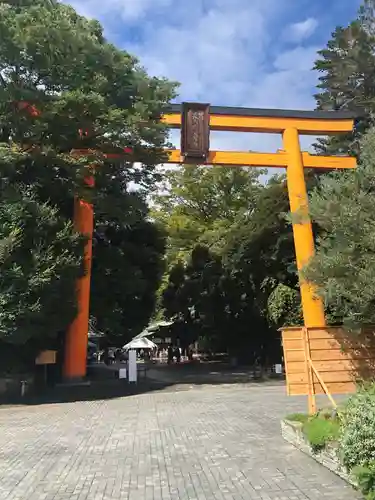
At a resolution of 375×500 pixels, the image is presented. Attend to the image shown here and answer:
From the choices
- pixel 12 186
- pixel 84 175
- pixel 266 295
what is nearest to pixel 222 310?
pixel 266 295

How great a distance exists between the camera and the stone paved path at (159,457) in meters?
5.94

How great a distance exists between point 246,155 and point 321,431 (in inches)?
638

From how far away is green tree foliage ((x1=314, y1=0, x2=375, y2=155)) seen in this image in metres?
30.0

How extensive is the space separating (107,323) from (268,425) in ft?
42.1

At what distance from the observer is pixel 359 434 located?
17.6 ft

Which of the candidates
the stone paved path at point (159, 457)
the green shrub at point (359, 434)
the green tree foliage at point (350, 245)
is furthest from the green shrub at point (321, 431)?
the green tree foliage at point (350, 245)

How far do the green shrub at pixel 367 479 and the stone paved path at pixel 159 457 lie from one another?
1.76ft

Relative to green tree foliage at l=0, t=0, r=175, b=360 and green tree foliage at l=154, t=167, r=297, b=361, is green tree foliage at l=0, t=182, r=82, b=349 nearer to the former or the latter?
green tree foliage at l=0, t=0, r=175, b=360

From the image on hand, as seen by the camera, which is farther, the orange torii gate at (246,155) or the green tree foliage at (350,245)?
the orange torii gate at (246,155)

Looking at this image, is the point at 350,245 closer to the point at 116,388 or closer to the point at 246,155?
the point at 116,388

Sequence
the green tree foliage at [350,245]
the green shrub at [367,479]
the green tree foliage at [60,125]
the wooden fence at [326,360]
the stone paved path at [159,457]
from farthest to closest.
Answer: the green tree foliage at [60,125]
the wooden fence at [326,360]
the green tree foliage at [350,245]
the stone paved path at [159,457]
the green shrub at [367,479]

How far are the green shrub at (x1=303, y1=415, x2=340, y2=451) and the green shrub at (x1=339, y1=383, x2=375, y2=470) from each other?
0.90 m

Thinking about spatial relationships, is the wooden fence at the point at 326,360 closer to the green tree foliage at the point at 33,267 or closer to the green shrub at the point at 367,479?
the green shrub at the point at 367,479

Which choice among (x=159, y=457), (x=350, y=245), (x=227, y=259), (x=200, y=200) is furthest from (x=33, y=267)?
(x=200, y=200)
